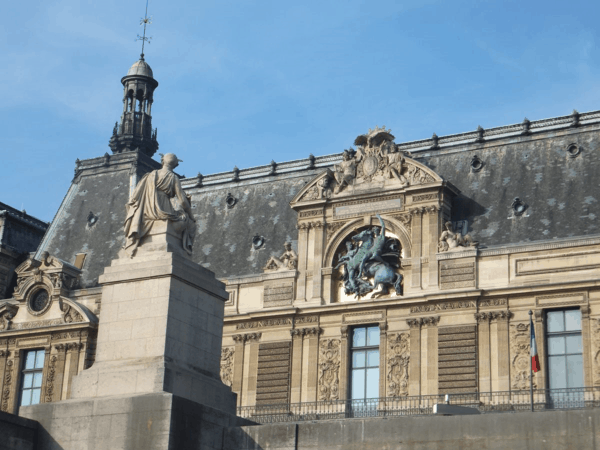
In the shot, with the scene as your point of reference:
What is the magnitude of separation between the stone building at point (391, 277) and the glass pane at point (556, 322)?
0.16 ft

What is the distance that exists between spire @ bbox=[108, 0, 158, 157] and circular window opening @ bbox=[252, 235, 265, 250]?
465 inches

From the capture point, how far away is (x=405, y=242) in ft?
132

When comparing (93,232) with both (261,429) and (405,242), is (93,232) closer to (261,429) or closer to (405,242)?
(405,242)

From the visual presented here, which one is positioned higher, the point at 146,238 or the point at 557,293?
the point at 557,293

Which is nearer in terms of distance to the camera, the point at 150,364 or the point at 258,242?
the point at 150,364

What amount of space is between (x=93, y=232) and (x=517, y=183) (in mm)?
19886

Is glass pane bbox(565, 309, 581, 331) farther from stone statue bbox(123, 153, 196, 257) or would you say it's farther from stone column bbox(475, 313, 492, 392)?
stone statue bbox(123, 153, 196, 257)

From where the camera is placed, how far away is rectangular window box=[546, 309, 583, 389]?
118ft

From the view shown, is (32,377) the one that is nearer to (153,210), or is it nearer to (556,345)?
(556,345)

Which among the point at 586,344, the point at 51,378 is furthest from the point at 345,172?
the point at 51,378

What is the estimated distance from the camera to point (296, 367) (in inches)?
1594

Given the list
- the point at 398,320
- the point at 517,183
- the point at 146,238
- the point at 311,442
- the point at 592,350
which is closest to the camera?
the point at 311,442

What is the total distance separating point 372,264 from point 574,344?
767 cm

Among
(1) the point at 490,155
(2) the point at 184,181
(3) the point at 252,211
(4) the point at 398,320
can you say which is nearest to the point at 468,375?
(4) the point at 398,320
